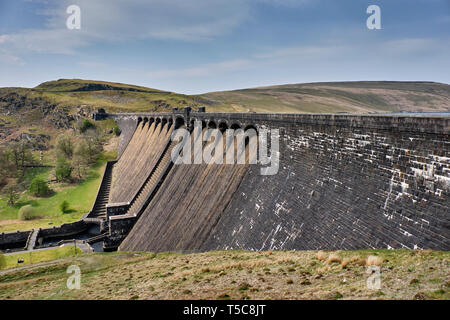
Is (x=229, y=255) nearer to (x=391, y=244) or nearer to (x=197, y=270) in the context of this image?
(x=197, y=270)

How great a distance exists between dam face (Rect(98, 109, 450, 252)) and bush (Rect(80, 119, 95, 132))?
3481 inches

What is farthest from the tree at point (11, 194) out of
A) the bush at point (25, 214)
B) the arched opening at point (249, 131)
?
the arched opening at point (249, 131)

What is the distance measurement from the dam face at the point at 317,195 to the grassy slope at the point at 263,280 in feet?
5.09

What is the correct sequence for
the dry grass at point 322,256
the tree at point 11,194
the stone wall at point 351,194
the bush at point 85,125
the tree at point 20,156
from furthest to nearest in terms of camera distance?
the bush at point 85,125 < the tree at point 20,156 < the tree at point 11,194 < the dry grass at point 322,256 < the stone wall at point 351,194

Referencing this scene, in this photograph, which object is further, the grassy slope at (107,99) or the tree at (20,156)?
the grassy slope at (107,99)

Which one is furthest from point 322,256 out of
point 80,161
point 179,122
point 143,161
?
point 80,161

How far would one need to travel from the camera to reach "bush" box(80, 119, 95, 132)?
114m

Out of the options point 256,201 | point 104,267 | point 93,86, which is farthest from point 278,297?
point 93,86

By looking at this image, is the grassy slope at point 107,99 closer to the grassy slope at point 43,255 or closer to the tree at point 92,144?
the tree at point 92,144

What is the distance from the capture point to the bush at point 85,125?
114 m

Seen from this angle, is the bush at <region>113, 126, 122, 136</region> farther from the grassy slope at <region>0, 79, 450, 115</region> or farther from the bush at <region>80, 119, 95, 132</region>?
the grassy slope at <region>0, 79, 450, 115</region>

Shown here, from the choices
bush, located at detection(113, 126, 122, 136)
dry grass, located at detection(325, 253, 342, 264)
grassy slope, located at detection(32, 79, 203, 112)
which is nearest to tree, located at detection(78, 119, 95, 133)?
bush, located at detection(113, 126, 122, 136)

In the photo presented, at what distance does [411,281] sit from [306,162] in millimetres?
12371
